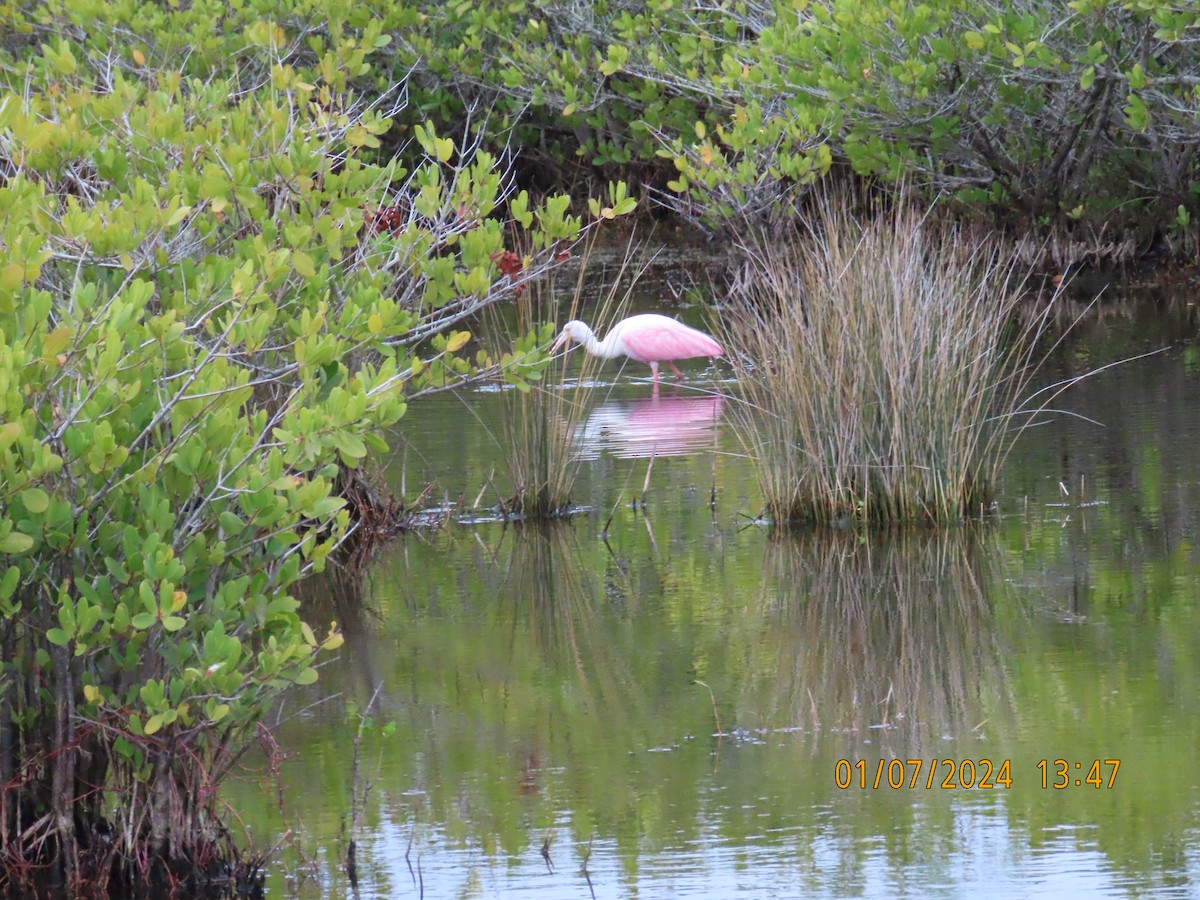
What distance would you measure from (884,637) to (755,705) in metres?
0.79

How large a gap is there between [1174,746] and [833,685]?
3.30 feet

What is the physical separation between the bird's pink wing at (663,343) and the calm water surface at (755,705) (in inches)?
128

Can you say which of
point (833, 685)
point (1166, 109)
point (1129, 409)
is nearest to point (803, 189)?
point (1166, 109)

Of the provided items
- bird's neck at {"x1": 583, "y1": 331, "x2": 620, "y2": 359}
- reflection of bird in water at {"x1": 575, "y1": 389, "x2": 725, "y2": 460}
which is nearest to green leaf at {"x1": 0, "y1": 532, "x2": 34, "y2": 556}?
bird's neck at {"x1": 583, "y1": 331, "x2": 620, "y2": 359}

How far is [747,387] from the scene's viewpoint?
23.3 feet

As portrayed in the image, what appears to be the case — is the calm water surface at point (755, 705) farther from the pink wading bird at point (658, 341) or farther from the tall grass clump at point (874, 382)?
the pink wading bird at point (658, 341)

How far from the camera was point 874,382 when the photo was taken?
6.59 meters

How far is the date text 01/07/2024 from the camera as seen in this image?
4152 mm

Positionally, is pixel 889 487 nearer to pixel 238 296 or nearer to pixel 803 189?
pixel 238 296

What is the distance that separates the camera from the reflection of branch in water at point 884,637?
15.5 feet

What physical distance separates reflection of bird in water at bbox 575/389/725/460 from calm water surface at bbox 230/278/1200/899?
3.10ft

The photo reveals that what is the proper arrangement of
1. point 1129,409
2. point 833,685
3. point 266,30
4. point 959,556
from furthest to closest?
point 1129,409, point 959,556, point 266,30, point 833,685
